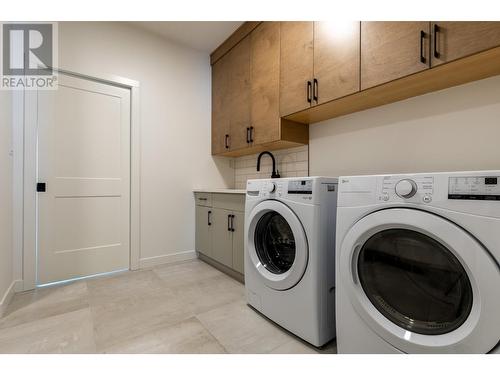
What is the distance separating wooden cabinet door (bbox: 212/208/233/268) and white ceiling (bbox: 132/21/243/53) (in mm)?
1840

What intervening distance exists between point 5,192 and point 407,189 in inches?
94.8

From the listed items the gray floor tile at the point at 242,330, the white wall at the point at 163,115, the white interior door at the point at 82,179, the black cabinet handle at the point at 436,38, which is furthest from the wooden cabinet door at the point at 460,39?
the white interior door at the point at 82,179

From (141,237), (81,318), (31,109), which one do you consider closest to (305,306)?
(81,318)

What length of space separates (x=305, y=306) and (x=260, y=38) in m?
2.18

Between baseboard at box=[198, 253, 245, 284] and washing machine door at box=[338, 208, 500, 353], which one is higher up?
washing machine door at box=[338, 208, 500, 353]

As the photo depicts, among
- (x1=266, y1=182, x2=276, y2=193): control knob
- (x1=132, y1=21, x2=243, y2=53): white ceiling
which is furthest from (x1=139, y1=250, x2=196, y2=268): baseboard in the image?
(x1=132, y1=21, x2=243, y2=53): white ceiling

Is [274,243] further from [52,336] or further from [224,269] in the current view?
[52,336]

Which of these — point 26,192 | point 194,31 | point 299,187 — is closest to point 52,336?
point 26,192

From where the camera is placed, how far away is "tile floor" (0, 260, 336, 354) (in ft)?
4.03

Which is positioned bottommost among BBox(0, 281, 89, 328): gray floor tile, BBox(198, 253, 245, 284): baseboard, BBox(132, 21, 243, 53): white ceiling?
BBox(0, 281, 89, 328): gray floor tile

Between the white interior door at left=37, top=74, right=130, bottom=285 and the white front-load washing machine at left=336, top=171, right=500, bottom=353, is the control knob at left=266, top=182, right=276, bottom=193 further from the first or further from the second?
the white interior door at left=37, top=74, right=130, bottom=285

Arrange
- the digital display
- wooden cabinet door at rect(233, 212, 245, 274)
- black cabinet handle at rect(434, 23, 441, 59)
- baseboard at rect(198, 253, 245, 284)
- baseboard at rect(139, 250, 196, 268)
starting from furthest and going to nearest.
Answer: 1. baseboard at rect(139, 250, 196, 268)
2. baseboard at rect(198, 253, 245, 284)
3. wooden cabinet door at rect(233, 212, 245, 274)
4. black cabinet handle at rect(434, 23, 441, 59)
5. the digital display

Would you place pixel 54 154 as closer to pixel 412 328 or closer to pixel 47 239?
pixel 47 239

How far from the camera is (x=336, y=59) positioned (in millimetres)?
1522
